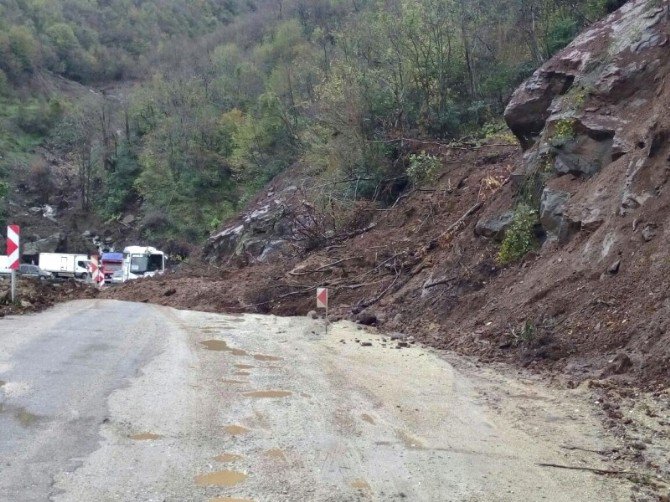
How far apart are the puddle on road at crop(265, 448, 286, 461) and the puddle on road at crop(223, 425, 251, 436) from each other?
55cm

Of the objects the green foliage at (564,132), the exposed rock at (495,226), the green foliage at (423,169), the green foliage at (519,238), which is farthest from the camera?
the green foliage at (423,169)

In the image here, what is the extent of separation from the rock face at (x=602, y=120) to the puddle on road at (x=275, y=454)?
8376 millimetres

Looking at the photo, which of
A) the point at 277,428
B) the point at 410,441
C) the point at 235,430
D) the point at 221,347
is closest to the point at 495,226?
the point at 221,347

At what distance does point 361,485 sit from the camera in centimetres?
563

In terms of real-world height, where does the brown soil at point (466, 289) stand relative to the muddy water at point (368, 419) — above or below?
above

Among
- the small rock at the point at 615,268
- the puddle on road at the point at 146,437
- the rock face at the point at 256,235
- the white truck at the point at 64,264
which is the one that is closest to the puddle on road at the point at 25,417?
the puddle on road at the point at 146,437

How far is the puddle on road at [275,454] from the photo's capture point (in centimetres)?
621

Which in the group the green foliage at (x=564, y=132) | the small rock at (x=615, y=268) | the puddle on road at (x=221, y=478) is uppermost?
the green foliage at (x=564, y=132)

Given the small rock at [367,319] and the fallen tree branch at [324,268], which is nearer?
the small rock at [367,319]

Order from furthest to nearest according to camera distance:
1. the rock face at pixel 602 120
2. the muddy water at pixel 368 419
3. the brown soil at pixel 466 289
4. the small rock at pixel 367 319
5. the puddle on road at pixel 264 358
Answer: the small rock at pixel 367 319 → the rock face at pixel 602 120 → the puddle on road at pixel 264 358 → the brown soil at pixel 466 289 → the muddy water at pixel 368 419

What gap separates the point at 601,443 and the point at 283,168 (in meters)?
41.0

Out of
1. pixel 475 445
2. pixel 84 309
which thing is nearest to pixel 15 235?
Answer: pixel 84 309

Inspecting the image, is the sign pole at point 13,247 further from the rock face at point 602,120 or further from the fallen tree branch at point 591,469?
the fallen tree branch at point 591,469

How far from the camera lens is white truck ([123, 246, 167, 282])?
47.1 metres
